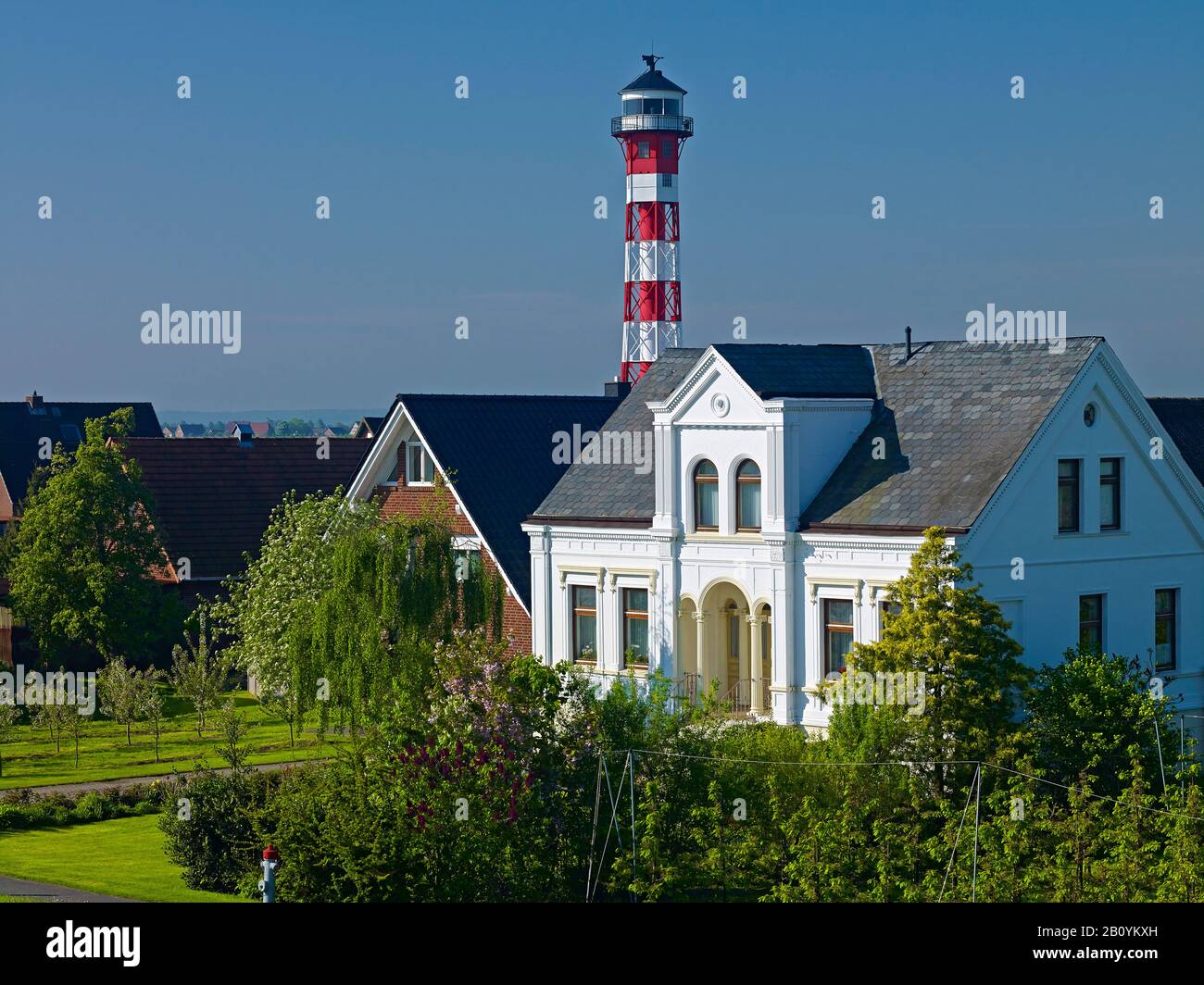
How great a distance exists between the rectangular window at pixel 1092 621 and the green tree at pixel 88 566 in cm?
2811

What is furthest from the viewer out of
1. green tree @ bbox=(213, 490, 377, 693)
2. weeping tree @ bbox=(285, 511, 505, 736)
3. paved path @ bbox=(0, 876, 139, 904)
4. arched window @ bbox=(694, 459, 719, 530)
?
green tree @ bbox=(213, 490, 377, 693)

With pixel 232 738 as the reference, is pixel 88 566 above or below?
above

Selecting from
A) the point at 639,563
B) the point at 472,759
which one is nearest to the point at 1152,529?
the point at 639,563

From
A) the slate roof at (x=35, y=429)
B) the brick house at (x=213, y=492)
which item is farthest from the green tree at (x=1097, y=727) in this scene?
the slate roof at (x=35, y=429)

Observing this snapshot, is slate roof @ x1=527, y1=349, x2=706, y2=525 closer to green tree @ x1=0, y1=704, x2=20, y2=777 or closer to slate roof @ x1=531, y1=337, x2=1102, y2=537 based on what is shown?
slate roof @ x1=531, y1=337, x2=1102, y2=537

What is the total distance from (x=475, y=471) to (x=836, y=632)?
13652mm

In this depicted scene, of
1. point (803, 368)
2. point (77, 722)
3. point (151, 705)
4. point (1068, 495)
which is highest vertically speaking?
point (803, 368)

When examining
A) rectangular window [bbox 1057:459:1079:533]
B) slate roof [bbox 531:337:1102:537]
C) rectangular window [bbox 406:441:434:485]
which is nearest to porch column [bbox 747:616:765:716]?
slate roof [bbox 531:337:1102:537]

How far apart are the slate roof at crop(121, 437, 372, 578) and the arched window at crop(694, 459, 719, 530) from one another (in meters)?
25.1

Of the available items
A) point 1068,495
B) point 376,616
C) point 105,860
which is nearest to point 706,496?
point 1068,495

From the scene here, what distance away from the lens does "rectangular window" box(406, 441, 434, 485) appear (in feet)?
148
